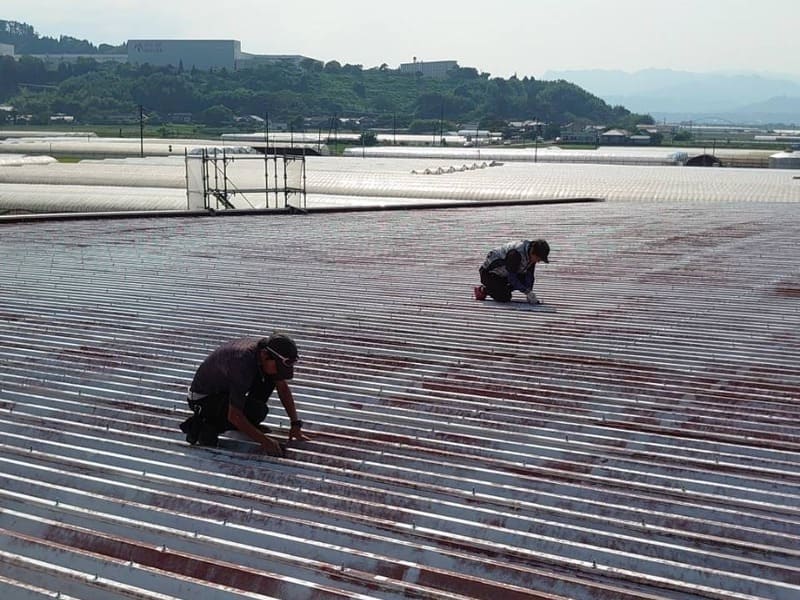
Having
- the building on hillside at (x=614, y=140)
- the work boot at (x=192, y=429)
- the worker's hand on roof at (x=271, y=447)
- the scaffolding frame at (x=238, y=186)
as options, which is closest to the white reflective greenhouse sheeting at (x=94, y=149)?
the scaffolding frame at (x=238, y=186)

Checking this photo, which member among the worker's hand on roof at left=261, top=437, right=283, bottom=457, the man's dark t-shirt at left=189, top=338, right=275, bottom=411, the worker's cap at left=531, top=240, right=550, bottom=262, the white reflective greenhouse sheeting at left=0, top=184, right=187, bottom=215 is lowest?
the white reflective greenhouse sheeting at left=0, top=184, right=187, bottom=215

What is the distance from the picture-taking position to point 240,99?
160500 millimetres

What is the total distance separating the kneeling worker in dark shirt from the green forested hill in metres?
128

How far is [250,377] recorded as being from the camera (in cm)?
633

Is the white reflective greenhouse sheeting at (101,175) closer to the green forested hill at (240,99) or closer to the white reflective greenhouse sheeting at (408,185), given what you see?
the white reflective greenhouse sheeting at (408,185)

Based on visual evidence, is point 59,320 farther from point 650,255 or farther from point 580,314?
point 650,255

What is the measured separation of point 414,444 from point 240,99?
160m

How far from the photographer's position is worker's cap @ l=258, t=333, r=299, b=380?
615 centimetres

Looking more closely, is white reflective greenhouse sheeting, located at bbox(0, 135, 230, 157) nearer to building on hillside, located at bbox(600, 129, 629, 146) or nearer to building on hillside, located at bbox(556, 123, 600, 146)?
building on hillside, located at bbox(600, 129, 629, 146)

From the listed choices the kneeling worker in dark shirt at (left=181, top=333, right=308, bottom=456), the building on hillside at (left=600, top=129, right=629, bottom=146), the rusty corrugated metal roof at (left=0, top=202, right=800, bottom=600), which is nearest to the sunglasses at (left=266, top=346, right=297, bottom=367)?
the kneeling worker in dark shirt at (left=181, top=333, right=308, bottom=456)

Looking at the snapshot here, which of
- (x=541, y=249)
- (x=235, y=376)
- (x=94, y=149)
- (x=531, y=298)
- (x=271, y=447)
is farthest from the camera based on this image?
(x=94, y=149)

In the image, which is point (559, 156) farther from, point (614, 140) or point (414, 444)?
point (414, 444)

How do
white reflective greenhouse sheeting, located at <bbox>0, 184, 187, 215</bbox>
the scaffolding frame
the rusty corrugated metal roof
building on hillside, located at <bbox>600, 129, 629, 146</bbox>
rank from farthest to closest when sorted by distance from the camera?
building on hillside, located at <bbox>600, 129, 629, 146</bbox>
white reflective greenhouse sheeting, located at <bbox>0, 184, 187, 215</bbox>
the scaffolding frame
the rusty corrugated metal roof

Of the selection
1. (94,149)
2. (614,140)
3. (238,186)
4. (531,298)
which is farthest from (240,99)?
(531,298)
